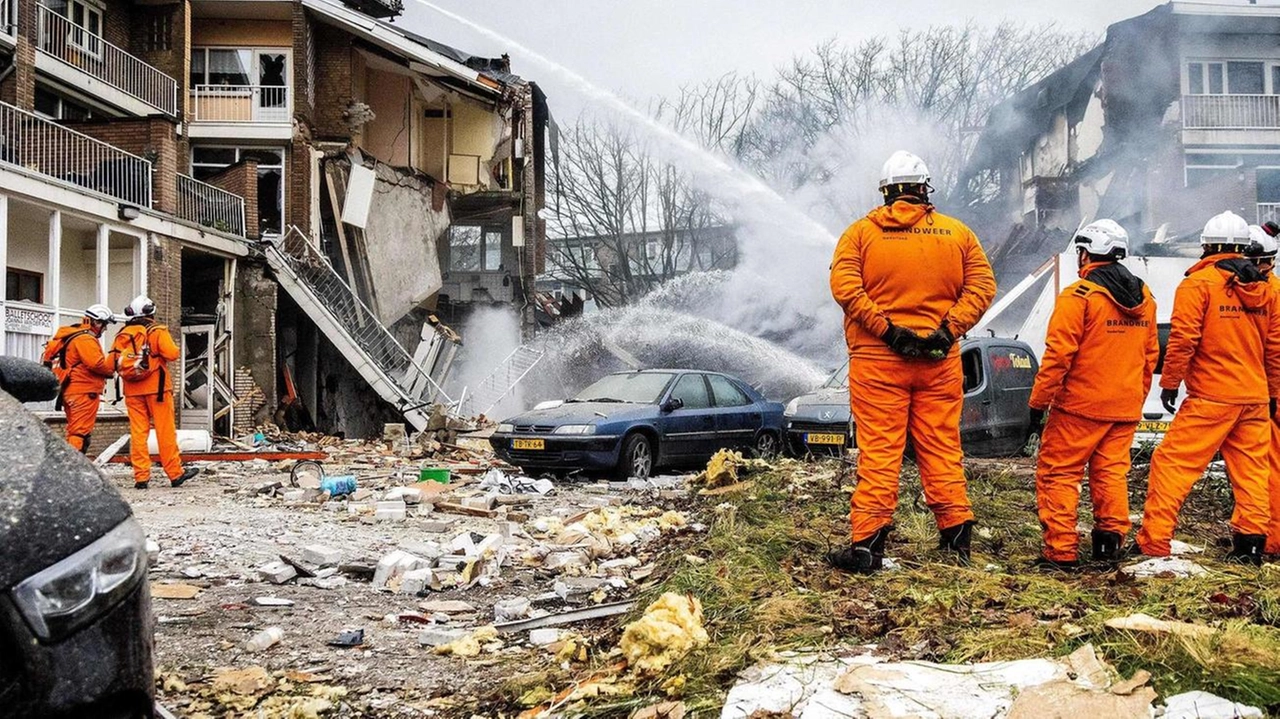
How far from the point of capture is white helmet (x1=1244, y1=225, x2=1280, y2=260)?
5.50 m

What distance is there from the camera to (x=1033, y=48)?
33.3 m

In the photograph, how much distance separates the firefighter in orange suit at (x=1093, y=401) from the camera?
16.1ft

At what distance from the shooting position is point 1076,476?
4934mm

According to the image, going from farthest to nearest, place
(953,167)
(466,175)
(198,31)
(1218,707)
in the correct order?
(953,167) → (466,175) → (198,31) → (1218,707)

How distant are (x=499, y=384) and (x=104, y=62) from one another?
423 inches

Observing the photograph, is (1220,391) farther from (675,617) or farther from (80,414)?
(80,414)

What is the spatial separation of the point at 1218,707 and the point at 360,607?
157 inches

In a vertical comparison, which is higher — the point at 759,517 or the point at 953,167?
the point at 953,167

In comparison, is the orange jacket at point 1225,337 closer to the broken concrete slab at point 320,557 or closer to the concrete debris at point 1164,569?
the concrete debris at point 1164,569

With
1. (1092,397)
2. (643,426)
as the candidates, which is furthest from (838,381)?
(1092,397)

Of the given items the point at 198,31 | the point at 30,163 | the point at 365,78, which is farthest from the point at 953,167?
the point at 30,163

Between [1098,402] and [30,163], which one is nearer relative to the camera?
[1098,402]

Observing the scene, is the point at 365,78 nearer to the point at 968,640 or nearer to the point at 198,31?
the point at 198,31

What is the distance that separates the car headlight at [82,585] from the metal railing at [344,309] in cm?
1849
